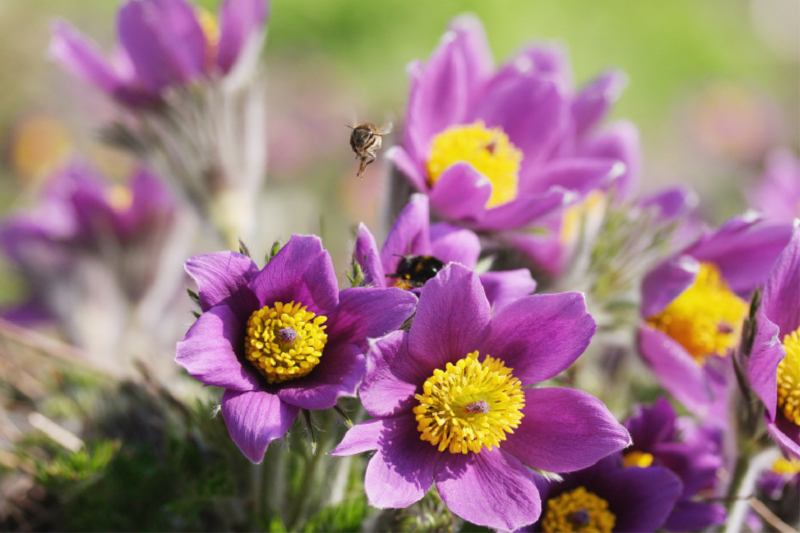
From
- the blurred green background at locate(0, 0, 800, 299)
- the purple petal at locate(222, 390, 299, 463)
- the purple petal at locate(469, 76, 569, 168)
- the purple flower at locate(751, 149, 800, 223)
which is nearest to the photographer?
the purple petal at locate(222, 390, 299, 463)

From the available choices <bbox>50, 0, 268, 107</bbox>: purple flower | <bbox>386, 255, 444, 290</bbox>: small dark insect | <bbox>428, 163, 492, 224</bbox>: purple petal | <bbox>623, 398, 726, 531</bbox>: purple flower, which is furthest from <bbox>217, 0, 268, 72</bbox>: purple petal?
<bbox>623, 398, 726, 531</bbox>: purple flower

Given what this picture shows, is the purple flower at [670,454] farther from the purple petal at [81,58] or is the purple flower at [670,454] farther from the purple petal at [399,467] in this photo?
the purple petal at [81,58]

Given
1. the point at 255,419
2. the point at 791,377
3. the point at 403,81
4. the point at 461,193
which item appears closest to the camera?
the point at 255,419

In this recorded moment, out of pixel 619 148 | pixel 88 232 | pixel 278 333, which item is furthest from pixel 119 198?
pixel 619 148

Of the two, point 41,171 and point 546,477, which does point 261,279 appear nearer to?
point 546,477

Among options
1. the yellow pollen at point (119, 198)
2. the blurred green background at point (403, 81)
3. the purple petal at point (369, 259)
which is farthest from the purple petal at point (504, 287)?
the blurred green background at point (403, 81)

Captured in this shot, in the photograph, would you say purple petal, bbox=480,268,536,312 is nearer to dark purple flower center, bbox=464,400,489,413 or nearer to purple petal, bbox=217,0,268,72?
dark purple flower center, bbox=464,400,489,413

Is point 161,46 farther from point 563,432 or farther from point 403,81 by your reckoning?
point 403,81
